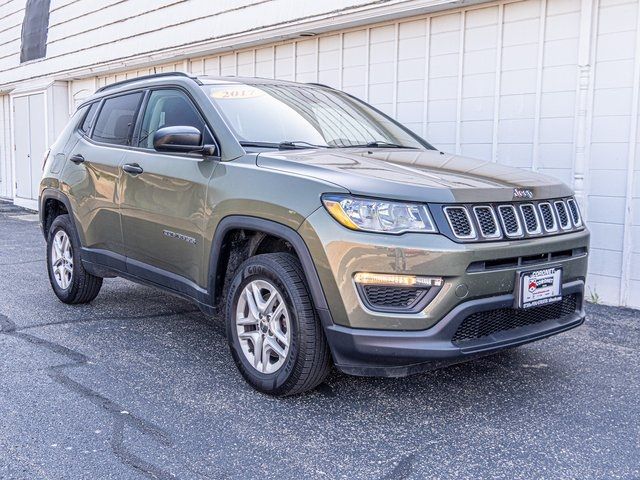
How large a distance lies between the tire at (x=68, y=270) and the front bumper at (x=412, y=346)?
3.04 m

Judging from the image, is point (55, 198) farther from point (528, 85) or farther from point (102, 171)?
point (528, 85)

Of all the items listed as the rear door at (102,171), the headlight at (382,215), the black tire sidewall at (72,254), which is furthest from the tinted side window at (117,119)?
the headlight at (382,215)

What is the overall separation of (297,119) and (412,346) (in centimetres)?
189

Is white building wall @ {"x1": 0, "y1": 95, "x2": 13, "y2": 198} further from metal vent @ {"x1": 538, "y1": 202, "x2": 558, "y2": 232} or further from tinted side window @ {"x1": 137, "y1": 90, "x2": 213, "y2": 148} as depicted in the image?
metal vent @ {"x1": 538, "y1": 202, "x2": 558, "y2": 232}

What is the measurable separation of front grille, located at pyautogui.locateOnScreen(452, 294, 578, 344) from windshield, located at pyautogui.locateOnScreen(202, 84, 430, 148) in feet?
5.14

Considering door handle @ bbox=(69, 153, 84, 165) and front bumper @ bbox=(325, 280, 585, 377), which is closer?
front bumper @ bbox=(325, 280, 585, 377)

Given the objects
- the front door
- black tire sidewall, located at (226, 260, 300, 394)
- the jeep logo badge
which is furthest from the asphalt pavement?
the jeep logo badge

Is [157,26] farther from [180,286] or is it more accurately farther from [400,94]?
[180,286]

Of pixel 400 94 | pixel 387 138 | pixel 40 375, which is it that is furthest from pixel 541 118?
pixel 40 375

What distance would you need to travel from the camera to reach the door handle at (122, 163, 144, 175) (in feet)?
15.7

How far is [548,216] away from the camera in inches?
151

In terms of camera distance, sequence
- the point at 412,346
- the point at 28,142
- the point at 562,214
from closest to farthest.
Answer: the point at 412,346 < the point at 562,214 < the point at 28,142

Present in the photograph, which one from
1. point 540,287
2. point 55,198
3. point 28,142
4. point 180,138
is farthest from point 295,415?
point 28,142

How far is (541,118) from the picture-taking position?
6.54 metres
